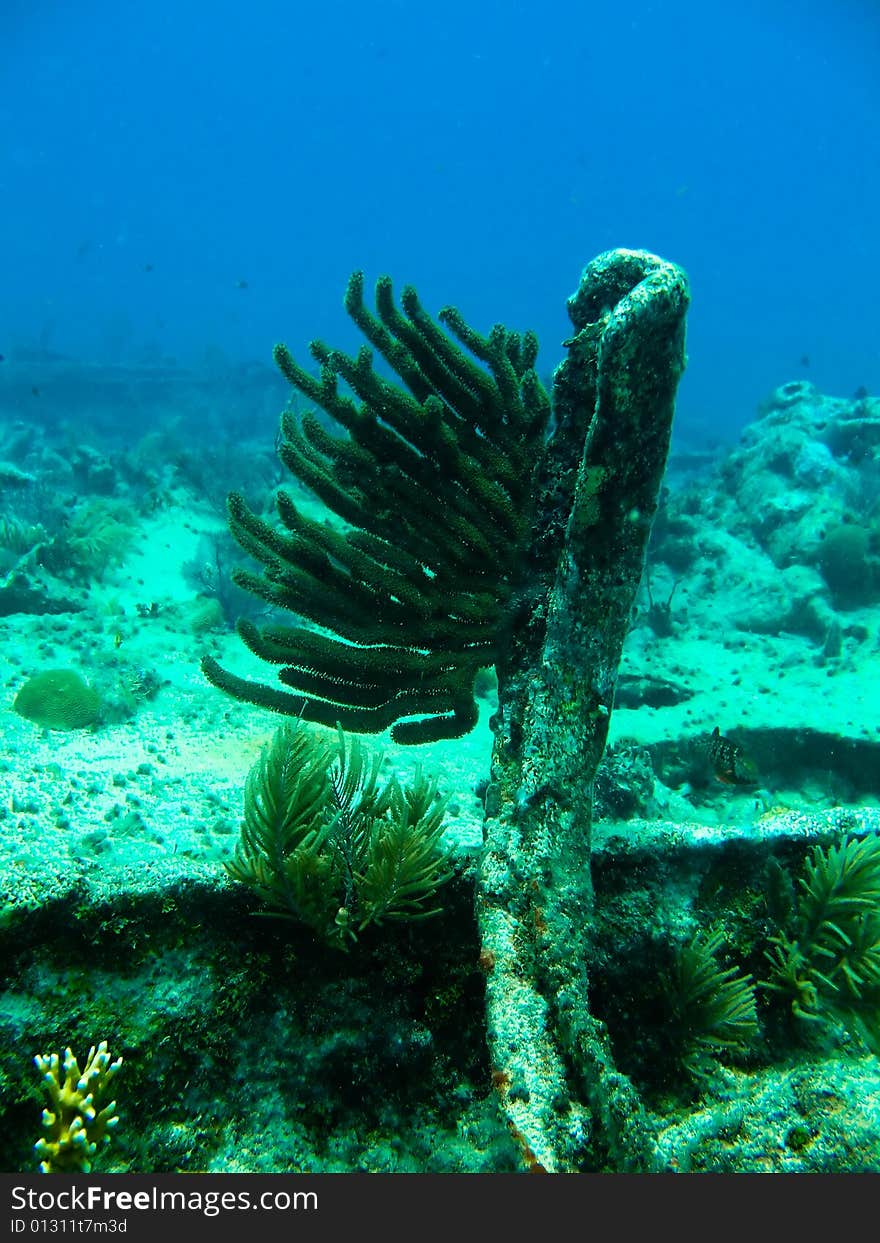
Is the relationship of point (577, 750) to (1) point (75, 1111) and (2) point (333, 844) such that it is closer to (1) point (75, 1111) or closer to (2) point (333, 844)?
(2) point (333, 844)

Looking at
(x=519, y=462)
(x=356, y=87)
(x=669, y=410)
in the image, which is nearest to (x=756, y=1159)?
(x=669, y=410)

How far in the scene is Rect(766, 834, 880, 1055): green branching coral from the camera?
8.66 feet

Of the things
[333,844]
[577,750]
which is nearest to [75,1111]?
[333,844]

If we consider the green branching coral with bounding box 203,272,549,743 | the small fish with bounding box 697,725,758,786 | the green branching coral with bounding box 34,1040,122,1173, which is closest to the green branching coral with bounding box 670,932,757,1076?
the green branching coral with bounding box 203,272,549,743

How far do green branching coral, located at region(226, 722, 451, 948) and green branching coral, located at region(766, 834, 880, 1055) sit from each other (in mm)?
1621

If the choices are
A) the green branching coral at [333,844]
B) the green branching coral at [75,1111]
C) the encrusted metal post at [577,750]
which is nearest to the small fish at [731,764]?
the encrusted metal post at [577,750]

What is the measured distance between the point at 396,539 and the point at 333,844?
65.2 inches

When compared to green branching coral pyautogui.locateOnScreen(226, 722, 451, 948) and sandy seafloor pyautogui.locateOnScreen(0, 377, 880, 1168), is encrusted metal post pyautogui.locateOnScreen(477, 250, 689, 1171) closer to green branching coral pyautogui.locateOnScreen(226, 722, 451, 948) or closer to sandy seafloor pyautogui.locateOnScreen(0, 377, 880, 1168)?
green branching coral pyautogui.locateOnScreen(226, 722, 451, 948)

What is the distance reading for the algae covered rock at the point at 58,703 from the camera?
245 inches

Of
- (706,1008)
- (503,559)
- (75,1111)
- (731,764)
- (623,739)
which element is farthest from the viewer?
(623,739)

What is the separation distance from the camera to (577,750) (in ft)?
8.53

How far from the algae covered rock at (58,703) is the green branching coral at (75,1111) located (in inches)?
196

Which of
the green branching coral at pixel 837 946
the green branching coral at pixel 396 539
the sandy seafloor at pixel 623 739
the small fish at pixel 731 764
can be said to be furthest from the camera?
the small fish at pixel 731 764

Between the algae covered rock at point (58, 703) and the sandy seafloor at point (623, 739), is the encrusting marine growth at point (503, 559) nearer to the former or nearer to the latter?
the sandy seafloor at point (623, 739)
